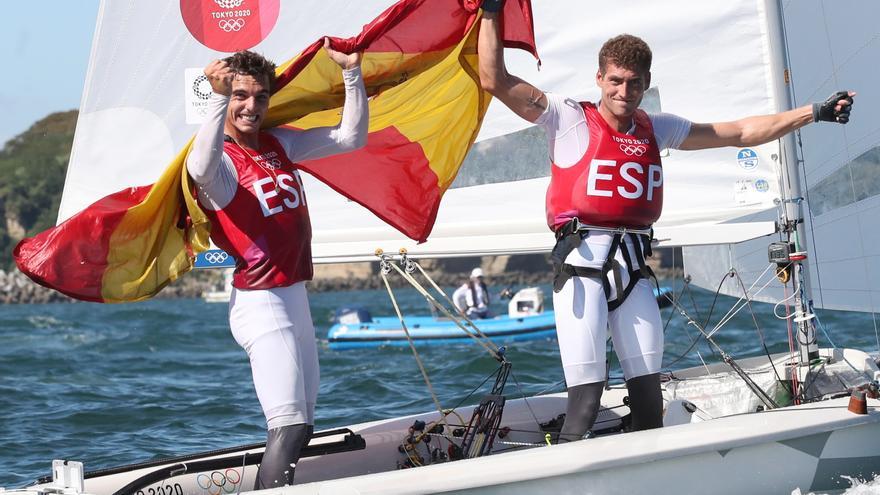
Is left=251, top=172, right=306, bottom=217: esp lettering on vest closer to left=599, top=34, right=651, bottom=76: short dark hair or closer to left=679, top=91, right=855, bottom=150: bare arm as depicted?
left=599, top=34, right=651, bottom=76: short dark hair

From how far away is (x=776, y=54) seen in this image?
498 cm

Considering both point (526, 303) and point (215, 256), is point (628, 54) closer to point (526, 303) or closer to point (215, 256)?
point (215, 256)

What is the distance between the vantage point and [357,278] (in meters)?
64.6

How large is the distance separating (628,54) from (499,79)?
1.33 ft

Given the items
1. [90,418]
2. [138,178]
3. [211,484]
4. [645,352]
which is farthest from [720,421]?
[90,418]

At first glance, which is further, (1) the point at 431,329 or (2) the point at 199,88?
(1) the point at 431,329

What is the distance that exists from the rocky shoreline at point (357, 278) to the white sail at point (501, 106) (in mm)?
52568

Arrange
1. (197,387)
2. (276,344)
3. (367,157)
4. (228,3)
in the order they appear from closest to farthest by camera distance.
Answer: (276,344) < (367,157) < (228,3) < (197,387)

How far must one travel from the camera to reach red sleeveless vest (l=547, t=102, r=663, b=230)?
371 centimetres

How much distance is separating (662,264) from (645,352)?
53.6 m

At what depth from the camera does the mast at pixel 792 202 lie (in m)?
4.77

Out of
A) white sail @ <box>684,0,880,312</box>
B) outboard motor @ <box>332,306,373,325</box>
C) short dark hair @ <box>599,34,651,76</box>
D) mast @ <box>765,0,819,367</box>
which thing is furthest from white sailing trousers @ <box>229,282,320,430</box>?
outboard motor @ <box>332,306,373,325</box>

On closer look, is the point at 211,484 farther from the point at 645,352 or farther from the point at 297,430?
the point at 645,352

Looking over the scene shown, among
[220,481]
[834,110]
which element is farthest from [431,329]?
[834,110]
